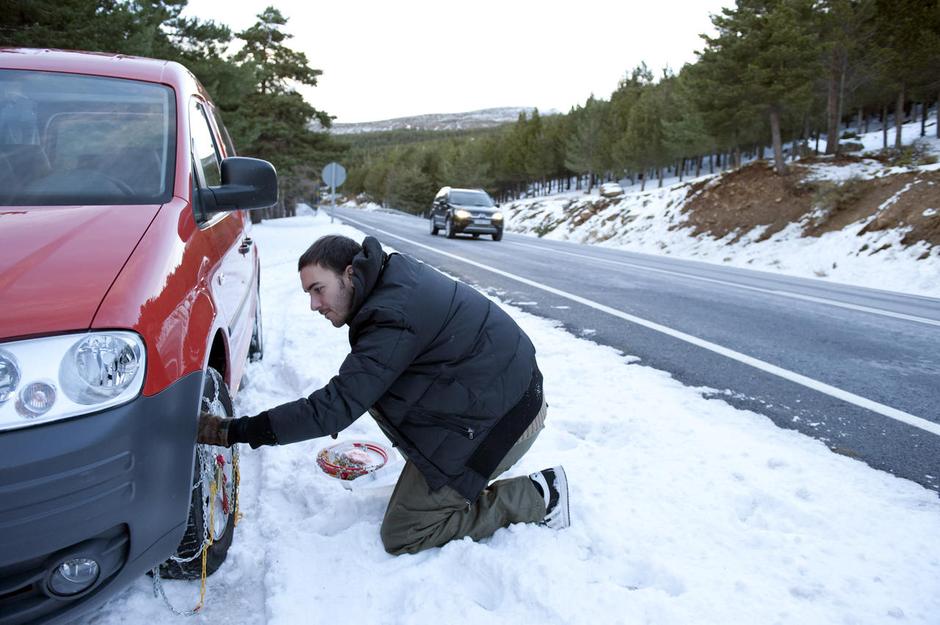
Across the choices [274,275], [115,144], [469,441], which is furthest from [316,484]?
[274,275]

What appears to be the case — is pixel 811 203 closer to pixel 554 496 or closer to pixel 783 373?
pixel 783 373

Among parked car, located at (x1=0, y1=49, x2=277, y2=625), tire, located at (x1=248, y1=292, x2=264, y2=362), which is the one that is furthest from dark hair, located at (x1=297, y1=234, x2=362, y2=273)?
tire, located at (x1=248, y1=292, x2=264, y2=362)

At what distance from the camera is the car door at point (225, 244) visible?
255 centimetres

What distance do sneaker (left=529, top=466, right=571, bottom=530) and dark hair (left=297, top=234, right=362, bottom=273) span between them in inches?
47.9

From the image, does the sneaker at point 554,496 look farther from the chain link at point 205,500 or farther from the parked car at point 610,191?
the parked car at point 610,191

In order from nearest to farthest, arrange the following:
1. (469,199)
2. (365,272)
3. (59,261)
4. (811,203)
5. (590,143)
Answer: (59,261) < (365,272) < (811,203) < (469,199) < (590,143)

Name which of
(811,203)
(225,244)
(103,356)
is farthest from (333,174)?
(103,356)

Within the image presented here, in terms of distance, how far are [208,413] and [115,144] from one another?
4.16ft

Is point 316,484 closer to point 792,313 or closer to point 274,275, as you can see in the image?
point 792,313

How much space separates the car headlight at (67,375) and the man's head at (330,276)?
0.73m

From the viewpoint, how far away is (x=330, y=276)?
2188 mm

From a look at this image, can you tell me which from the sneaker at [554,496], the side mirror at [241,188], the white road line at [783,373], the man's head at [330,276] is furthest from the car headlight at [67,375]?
the white road line at [783,373]

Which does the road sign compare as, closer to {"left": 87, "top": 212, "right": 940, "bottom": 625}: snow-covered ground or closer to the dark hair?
{"left": 87, "top": 212, "right": 940, "bottom": 625}: snow-covered ground

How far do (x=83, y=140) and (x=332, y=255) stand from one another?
122 cm
